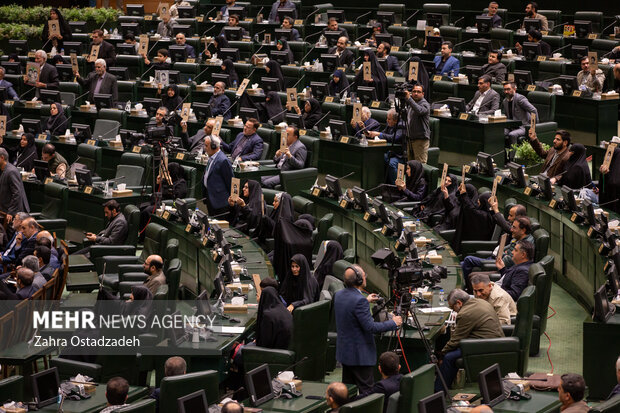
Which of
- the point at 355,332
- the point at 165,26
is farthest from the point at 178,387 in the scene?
the point at 165,26

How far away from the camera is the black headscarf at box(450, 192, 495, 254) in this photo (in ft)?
41.1

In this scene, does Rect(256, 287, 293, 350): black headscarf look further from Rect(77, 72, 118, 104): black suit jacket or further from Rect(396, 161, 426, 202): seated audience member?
Rect(77, 72, 118, 104): black suit jacket

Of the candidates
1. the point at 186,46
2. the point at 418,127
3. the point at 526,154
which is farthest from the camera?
the point at 186,46

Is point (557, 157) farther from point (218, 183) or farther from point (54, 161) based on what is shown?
point (54, 161)

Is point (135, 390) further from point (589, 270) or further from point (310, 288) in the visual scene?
point (589, 270)

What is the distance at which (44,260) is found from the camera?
11234 millimetres

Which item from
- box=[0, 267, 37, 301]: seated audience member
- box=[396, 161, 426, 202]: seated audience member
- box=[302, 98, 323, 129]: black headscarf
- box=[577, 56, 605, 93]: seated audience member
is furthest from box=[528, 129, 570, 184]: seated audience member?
box=[0, 267, 37, 301]: seated audience member

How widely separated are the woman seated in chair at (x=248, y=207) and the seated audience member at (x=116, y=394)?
205 inches

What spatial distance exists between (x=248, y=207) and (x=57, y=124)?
5.13 meters

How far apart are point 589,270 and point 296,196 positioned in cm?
377

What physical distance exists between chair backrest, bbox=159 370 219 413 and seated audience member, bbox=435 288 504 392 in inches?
89.3

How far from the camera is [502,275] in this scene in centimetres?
1077

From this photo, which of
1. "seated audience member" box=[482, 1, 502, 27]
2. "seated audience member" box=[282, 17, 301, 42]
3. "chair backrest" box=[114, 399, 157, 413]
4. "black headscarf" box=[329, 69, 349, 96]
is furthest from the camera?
"seated audience member" box=[282, 17, 301, 42]

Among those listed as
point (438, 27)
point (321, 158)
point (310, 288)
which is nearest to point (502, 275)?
point (310, 288)
